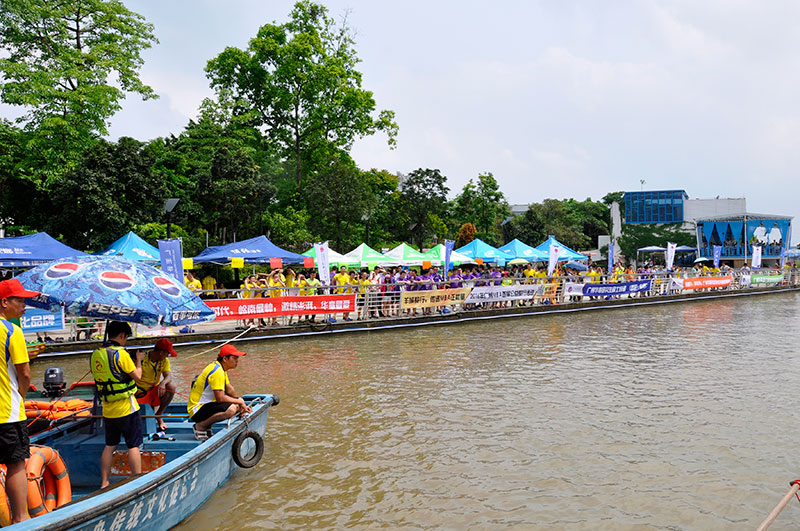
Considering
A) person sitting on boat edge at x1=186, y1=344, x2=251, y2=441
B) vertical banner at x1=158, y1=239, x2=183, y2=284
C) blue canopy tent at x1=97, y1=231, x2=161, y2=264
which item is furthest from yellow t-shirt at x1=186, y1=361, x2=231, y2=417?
blue canopy tent at x1=97, y1=231, x2=161, y2=264

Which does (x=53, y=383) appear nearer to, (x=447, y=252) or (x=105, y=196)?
(x=447, y=252)

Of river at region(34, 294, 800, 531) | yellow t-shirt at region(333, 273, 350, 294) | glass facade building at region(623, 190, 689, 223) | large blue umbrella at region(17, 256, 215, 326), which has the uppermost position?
glass facade building at region(623, 190, 689, 223)

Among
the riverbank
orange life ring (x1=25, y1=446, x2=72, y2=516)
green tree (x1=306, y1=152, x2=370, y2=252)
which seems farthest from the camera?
green tree (x1=306, y1=152, x2=370, y2=252)

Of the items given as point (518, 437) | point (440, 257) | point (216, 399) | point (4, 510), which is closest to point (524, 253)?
point (440, 257)

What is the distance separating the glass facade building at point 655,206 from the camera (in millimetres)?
64312

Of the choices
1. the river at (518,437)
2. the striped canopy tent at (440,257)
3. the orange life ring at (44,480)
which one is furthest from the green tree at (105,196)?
the orange life ring at (44,480)

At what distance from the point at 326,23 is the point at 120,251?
1151 inches

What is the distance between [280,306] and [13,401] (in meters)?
13.9

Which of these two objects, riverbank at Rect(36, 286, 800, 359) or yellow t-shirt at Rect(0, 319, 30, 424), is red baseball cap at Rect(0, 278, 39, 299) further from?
riverbank at Rect(36, 286, 800, 359)

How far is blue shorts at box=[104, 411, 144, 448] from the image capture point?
5.80 m

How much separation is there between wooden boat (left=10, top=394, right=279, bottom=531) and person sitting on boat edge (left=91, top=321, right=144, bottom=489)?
0.31 metres

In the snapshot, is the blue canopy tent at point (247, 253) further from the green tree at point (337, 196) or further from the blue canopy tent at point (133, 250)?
the green tree at point (337, 196)

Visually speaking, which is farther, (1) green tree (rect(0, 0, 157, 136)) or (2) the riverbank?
(1) green tree (rect(0, 0, 157, 136))

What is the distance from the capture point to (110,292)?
6051mm
